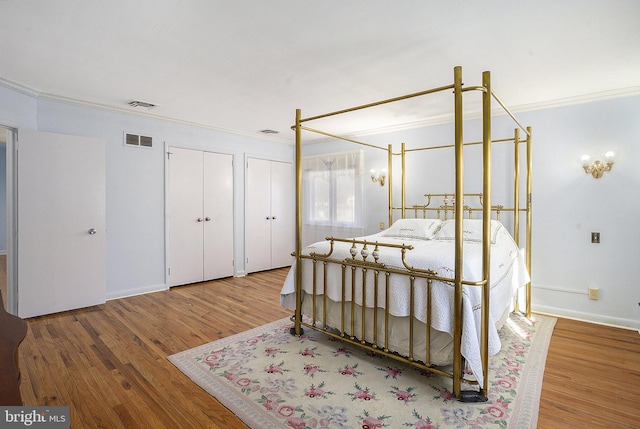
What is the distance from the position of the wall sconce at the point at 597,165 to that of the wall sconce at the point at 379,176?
235 centimetres

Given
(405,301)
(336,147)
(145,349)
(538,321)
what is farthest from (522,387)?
(336,147)

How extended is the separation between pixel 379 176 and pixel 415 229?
1467mm

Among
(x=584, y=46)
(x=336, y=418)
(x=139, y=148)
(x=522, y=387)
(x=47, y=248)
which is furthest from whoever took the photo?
(x=139, y=148)

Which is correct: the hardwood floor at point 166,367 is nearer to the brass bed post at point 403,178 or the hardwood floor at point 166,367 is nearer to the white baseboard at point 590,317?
the white baseboard at point 590,317

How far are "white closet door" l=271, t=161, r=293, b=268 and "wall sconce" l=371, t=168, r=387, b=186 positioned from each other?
178 centimetres

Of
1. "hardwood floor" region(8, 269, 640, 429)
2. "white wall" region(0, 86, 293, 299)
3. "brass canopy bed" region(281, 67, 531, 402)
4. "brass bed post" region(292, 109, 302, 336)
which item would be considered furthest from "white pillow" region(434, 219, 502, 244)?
"white wall" region(0, 86, 293, 299)

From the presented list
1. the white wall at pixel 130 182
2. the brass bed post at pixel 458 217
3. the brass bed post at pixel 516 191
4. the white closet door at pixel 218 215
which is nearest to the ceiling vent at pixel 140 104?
the white wall at pixel 130 182

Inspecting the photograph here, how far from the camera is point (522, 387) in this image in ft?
7.24

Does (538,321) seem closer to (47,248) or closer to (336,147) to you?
(336,147)

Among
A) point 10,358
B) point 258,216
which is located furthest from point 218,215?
point 10,358

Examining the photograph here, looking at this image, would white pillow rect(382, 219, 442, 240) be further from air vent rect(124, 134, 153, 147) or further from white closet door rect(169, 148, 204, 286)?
air vent rect(124, 134, 153, 147)

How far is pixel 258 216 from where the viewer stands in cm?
576

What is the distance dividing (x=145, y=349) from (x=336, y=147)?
13.5 ft

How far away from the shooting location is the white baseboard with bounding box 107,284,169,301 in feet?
13.5
